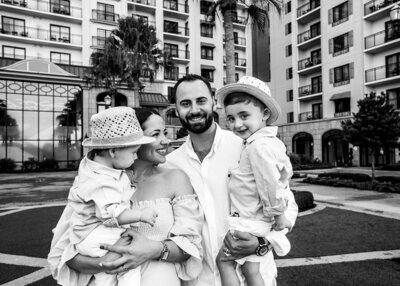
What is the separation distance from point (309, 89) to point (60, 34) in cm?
3118

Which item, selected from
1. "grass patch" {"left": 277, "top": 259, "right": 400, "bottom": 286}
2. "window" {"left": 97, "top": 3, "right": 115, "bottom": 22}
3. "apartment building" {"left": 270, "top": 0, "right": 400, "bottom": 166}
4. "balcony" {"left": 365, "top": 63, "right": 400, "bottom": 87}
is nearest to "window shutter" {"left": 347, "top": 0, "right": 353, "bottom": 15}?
"apartment building" {"left": 270, "top": 0, "right": 400, "bottom": 166}

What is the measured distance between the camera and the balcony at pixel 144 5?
3850cm

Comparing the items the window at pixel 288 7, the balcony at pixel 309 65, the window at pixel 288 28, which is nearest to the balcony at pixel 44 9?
the window at pixel 288 28

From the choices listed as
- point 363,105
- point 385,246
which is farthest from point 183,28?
point 385,246

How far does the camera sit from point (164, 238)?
2062 mm

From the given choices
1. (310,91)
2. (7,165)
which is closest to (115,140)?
(7,165)

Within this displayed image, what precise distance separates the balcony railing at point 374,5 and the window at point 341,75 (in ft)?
18.7

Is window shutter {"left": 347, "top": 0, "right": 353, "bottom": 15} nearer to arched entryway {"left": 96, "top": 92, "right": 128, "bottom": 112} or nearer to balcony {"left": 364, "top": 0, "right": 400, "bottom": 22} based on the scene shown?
balcony {"left": 364, "top": 0, "right": 400, "bottom": 22}

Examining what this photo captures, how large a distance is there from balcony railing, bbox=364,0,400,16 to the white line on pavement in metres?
31.4

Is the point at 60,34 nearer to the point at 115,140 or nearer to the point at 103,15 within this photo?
the point at 103,15

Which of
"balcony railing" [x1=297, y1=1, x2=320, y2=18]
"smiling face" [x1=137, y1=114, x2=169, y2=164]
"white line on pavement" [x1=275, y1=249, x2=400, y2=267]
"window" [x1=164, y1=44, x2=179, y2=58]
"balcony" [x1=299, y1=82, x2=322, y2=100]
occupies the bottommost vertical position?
"white line on pavement" [x1=275, y1=249, x2=400, y2=267]

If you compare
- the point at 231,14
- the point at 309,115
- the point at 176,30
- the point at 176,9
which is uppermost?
the point at 176,9

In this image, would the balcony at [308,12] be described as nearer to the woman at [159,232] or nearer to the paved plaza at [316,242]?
the paved plaza at [316,242]

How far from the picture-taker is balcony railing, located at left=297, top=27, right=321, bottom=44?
37491 millimetres
